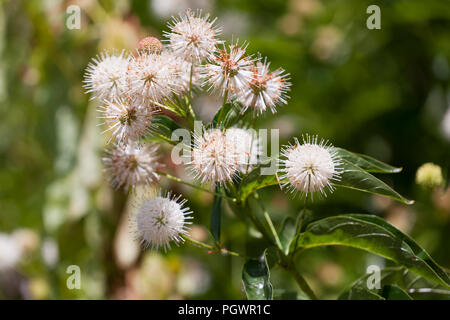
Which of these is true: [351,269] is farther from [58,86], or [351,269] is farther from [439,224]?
[58,86]

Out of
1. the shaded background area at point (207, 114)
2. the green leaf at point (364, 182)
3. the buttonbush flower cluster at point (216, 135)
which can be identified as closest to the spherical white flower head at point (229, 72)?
the buttonbush flower cluster at point (216, 135)

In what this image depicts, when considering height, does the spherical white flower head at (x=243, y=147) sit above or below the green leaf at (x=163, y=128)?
below

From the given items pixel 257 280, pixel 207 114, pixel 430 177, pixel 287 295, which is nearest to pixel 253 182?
pixel 257 280

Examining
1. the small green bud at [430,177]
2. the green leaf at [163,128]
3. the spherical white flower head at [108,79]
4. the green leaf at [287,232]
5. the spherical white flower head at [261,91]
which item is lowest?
the green leaf at [287,232]

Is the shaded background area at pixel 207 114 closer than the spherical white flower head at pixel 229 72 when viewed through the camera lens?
No

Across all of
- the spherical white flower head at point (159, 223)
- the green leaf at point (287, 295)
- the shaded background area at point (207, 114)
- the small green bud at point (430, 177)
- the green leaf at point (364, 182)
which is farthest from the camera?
the shaded background area at point (207, 114)

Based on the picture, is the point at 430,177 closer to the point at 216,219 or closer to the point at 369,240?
the point at 369,240

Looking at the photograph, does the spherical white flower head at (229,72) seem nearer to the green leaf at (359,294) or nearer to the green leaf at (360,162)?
the green leaf at (360,162)
